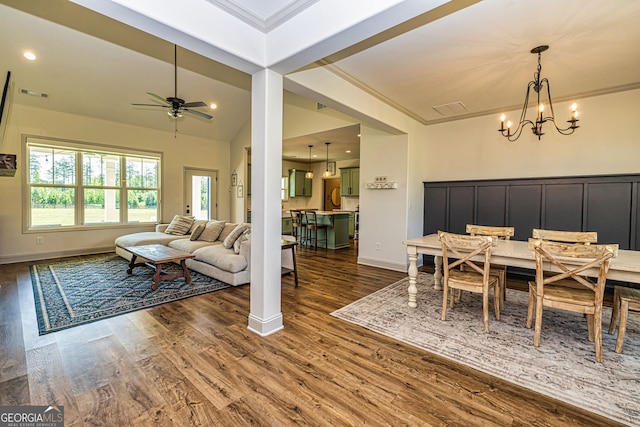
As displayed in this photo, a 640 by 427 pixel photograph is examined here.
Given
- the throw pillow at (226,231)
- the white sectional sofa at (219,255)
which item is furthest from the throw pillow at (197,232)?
the throw pillow at (226,231)

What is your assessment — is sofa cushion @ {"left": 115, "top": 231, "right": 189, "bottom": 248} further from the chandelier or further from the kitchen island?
the chandelier

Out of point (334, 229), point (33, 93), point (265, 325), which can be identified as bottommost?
point (265, 325)

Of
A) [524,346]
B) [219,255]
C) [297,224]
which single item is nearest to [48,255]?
[219,255]

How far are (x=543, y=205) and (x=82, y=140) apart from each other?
8.78 meters

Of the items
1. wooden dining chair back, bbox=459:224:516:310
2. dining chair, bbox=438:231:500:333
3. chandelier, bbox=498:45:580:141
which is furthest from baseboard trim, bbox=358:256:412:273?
chandelier, bbox=498:45:580:141

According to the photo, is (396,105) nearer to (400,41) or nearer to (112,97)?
(400,41)

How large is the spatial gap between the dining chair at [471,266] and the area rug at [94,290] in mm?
2932

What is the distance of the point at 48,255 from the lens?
5477 millimetres

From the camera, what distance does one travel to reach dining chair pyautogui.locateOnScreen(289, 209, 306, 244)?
7.29 meters

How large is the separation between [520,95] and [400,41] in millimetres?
2498

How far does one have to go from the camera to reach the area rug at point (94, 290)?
292 cm

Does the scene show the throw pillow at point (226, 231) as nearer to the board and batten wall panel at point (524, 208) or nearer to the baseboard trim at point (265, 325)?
the baseboard trim at point (265, 325)

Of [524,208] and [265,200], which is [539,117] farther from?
[265,200]

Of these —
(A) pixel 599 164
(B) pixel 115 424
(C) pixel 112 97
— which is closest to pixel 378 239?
(A) pixel 599 164
